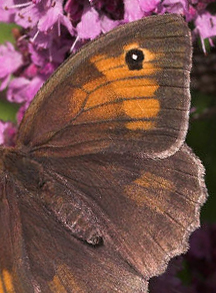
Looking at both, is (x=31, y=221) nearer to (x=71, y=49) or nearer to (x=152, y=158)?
(x=152, y=158)

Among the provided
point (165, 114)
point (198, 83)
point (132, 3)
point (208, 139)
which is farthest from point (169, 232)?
point (208, 139)

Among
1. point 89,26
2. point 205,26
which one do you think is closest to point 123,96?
point 89,26

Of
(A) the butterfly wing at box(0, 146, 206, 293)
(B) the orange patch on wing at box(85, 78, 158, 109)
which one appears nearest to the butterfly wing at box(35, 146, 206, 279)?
(A) the butterfly wing at box(0, 146, 206, 293)

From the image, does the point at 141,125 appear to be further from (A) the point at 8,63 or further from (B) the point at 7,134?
(A) the point at 8,63

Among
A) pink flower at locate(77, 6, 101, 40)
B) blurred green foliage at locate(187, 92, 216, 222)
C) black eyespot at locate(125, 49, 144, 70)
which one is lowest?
blurred green foliage at locate(187, 92, 216, 222)

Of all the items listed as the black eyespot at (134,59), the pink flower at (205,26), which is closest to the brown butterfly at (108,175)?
the black eyespot at (134,59)

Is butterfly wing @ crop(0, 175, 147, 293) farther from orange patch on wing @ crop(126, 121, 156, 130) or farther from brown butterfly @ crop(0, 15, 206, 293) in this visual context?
orange patch on wing @ crop(126, 121, 156, 130)

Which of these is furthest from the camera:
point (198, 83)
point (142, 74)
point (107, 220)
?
point (198, 83)
